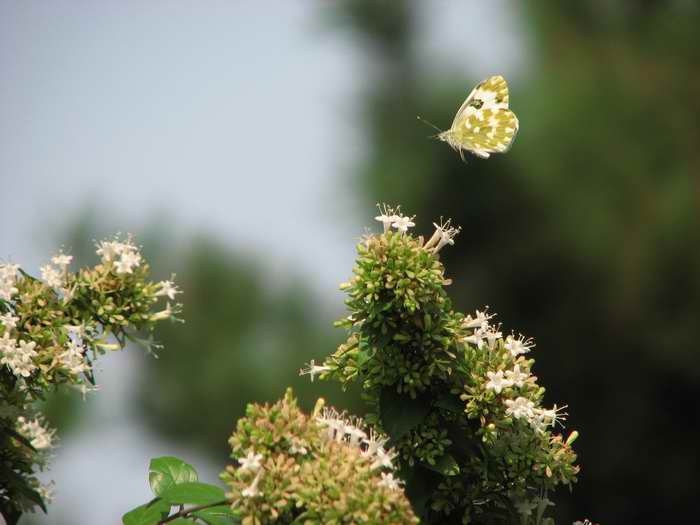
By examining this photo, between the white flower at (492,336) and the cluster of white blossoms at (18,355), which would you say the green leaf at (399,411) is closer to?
the white flower at (492,336)

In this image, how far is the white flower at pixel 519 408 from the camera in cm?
193

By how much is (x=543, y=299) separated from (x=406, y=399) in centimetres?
1238

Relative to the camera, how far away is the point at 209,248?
13117 mm

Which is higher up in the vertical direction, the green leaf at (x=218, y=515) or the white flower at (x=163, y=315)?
the white flower at (x=163, y=315)

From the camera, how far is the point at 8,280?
2164mm

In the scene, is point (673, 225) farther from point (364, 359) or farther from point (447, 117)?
point (364, 359)

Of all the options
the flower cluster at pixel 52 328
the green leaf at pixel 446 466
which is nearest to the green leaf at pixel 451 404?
the green leaf at pixel 446 466

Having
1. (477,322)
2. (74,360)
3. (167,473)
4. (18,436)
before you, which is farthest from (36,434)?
(477,322)

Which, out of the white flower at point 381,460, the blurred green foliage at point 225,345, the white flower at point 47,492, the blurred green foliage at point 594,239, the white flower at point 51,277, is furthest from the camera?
the blurred green foliage at point 594,239

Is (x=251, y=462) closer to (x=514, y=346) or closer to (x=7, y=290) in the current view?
(x=514, y=346)

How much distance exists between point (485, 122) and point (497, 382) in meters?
1.53

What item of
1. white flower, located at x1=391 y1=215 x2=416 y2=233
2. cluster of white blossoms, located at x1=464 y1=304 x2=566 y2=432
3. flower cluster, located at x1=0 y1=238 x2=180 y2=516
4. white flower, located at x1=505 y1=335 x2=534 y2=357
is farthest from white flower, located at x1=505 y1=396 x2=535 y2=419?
flower cluster, located at x1=0 y1=238 x2=180 y2=516

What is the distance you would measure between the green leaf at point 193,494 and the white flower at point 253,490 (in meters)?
0.18

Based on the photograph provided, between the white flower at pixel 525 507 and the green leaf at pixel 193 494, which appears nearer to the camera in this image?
the green leaf at pixel 193 494
